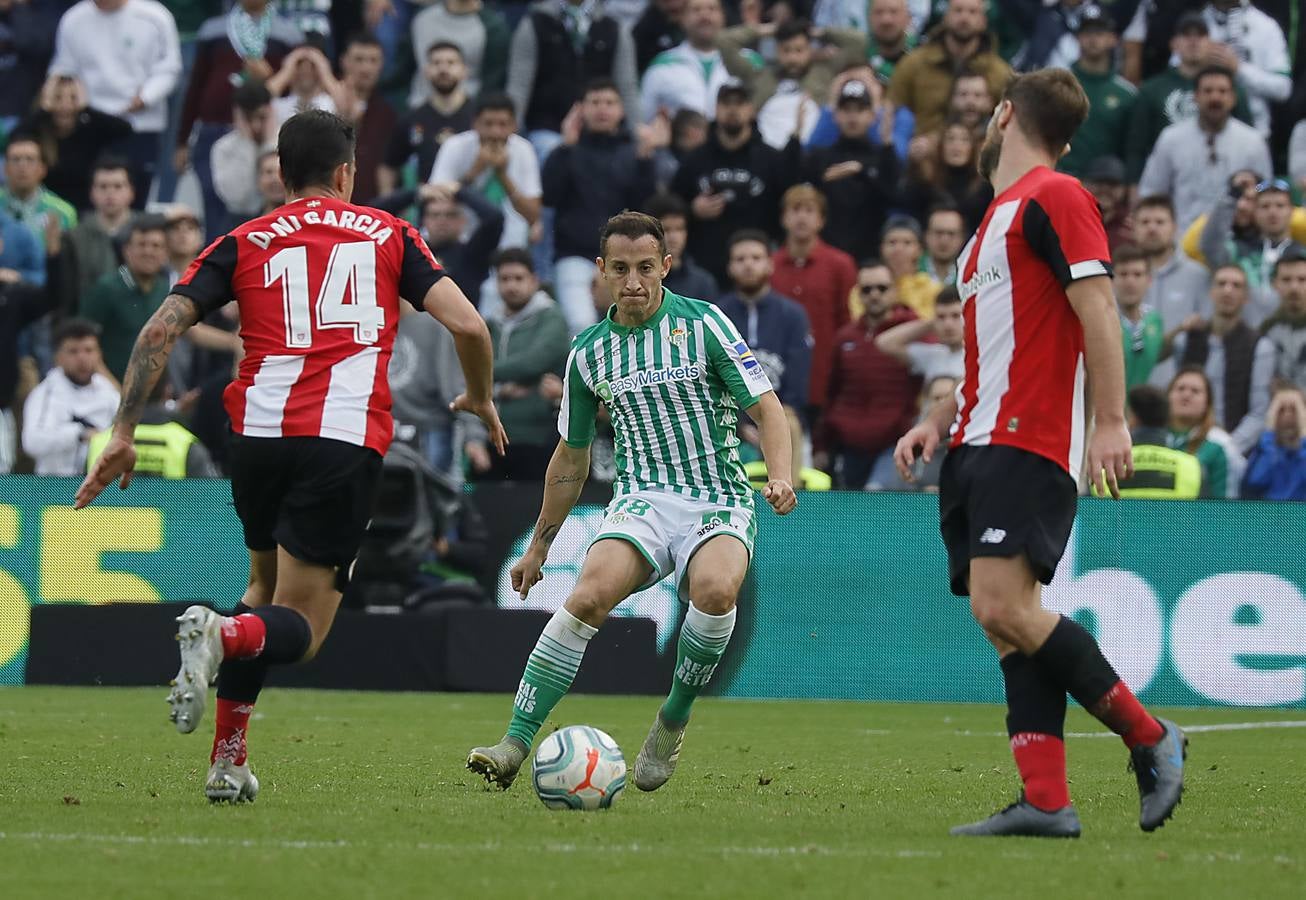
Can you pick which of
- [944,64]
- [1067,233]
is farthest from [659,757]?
[944,64]

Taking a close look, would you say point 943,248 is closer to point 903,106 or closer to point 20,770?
point 903,106

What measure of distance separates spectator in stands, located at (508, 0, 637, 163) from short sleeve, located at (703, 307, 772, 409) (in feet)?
35.0

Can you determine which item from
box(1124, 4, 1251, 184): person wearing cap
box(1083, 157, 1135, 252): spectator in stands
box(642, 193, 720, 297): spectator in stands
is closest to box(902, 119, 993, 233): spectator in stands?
box(1083, 157, 1135, 252): spectator in stands

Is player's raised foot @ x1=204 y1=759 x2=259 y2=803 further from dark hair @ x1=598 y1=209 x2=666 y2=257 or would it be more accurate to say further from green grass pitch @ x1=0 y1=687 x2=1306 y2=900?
dark hair @ x1=598 y1=209 x2=666 y2=257

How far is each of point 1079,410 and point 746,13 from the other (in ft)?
45.1

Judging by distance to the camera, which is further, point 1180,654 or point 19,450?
point 19,450

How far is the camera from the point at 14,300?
17109 millimetres

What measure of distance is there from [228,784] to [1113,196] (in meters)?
11.4

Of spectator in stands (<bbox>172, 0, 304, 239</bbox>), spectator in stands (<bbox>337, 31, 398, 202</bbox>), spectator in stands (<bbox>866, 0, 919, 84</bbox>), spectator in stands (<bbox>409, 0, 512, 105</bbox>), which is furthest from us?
spectator in stands (<bbox>409, 0, 512, 105</bbox>)

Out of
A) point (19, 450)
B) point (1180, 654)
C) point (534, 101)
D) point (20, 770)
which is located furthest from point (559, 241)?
point (20, 770)

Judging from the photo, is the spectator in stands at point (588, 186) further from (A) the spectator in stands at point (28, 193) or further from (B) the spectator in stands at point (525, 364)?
(A) the spectator in stands at point (28, 193)

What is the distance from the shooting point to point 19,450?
55.4 feet

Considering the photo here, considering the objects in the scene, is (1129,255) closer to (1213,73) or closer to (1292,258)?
(1292,258)

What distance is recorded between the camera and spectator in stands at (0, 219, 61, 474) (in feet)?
55.8
